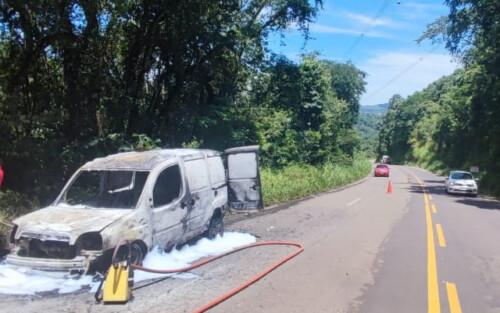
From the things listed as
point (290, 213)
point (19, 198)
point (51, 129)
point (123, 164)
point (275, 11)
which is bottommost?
point (290, 213)

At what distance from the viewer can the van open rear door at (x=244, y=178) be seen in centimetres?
1241

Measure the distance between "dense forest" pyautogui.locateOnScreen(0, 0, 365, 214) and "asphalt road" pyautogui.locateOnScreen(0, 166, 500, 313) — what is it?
5.52m

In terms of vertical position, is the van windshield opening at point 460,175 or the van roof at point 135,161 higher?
the van roof at point 135,161

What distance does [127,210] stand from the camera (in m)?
7.82

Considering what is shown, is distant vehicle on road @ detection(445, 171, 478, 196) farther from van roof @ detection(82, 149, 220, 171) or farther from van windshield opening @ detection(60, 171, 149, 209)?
van windshield opening @ detection(60, 171, 149, 209)

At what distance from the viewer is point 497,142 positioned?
1554 inches

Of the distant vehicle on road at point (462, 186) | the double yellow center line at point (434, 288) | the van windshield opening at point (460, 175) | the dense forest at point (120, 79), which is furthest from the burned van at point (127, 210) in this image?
the van windshield opening at point (460, 175)

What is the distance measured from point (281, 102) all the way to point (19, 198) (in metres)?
20.4

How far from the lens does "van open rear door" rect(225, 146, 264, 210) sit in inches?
489

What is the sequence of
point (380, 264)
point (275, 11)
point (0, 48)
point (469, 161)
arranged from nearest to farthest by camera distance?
point (380, 264)
point (0, 48)
point (275, 11)
point (469, 161)

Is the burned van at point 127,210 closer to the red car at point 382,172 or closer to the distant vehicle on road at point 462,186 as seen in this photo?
the distant vehicle on road at point 462,186

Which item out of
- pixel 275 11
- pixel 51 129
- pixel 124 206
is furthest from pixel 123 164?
pixel 275 11

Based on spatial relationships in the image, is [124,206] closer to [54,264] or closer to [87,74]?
[54,264]

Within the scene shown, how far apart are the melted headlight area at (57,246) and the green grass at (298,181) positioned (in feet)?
43.5
